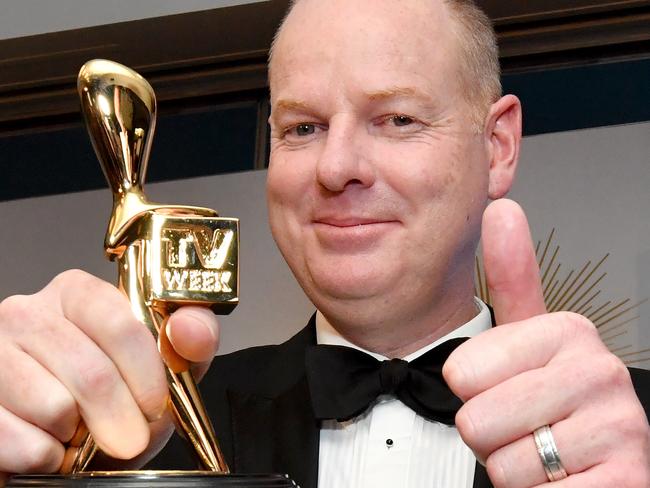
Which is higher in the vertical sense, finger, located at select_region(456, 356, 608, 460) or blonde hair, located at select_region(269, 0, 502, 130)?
blonde hair, located at select_region(269, 0, 502, 130)

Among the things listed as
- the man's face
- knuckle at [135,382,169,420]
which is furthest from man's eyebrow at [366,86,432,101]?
knuckle at [135,382,169,420]

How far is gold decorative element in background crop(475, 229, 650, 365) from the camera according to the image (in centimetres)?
187

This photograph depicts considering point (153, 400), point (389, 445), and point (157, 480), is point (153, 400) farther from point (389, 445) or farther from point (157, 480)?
point (389, 445)

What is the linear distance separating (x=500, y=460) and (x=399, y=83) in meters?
0.58

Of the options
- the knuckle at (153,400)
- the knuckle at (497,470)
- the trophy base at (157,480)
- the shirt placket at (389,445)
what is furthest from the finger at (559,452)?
the shirt placket at (389,445)

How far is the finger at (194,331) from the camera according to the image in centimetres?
83

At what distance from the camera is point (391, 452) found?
4.16ft

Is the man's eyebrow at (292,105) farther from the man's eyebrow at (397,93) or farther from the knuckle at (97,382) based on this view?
the knuckle at (97,382)

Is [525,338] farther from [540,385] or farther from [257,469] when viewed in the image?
[257,469]

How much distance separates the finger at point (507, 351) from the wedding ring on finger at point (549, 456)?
0.16 ft

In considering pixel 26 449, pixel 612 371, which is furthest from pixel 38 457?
pixel 612 371

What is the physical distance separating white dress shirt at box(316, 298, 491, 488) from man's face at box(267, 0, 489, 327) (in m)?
0.12

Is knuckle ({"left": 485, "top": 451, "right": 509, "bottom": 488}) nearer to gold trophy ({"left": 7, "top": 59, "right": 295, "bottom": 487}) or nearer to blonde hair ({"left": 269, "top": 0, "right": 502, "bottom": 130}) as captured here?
gold trophy ({"left": 7, "top": 59, "right": 295, "bottom": 487})

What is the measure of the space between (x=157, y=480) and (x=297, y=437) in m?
0.56
